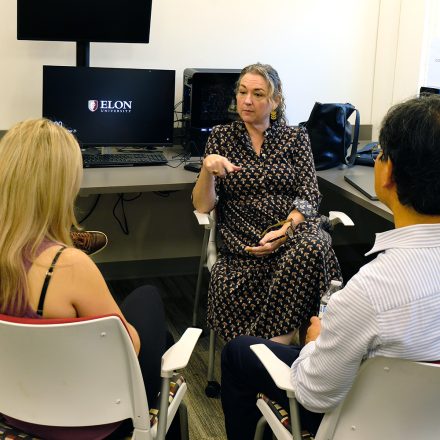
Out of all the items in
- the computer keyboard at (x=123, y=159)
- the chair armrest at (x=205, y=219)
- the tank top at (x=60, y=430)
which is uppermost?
the computer keyboard at (x=123, y=159)

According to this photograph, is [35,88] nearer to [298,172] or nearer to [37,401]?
[298,172]

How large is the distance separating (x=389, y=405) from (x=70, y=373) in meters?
0.67

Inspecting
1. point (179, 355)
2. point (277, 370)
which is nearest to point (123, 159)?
point (179, 355)

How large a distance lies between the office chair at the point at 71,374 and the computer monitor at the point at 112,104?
1.90 meters

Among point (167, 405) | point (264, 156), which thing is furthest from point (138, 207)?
point (167, 405)

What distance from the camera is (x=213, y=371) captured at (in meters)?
2.67

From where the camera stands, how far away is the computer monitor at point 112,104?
3121 millimetres

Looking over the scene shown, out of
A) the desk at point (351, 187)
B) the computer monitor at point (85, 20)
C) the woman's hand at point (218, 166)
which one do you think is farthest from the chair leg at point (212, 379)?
the computer monitor at point (85, 20)

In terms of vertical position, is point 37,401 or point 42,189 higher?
point 42,189

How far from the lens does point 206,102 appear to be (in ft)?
10.8

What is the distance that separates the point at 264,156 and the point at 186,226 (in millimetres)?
1202

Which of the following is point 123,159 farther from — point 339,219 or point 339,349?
point 339,349

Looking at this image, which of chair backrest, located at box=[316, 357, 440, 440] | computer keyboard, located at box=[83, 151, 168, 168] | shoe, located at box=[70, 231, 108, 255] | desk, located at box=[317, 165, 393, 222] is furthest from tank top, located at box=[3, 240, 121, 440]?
computer keyboard, located at box=[83, 151, 168, 168]

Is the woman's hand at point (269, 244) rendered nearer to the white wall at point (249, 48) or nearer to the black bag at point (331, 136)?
the black bag at point (331, 136)
